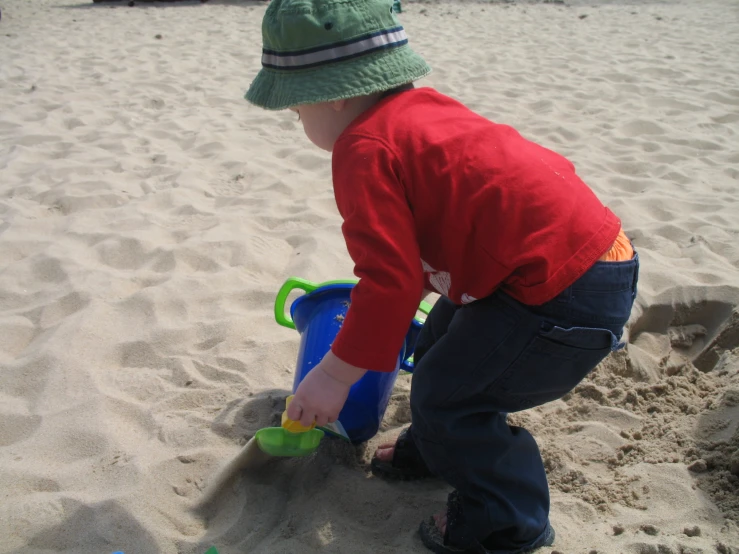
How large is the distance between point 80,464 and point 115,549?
1.03 feet

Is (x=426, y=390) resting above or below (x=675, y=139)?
above

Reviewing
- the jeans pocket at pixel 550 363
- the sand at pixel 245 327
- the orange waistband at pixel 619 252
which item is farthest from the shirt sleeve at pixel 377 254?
the sand at pixel 245 327

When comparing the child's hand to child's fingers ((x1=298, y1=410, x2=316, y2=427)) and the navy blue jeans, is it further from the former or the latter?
the navy blue jeans

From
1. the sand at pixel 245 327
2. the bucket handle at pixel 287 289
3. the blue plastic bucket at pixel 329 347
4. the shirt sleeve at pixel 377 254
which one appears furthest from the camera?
the bucket handle at pixel 287 289

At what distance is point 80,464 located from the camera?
1.73m

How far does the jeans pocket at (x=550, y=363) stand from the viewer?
4.33ft

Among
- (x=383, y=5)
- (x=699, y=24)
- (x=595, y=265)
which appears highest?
(x=383, y=5)

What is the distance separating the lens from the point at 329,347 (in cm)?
174

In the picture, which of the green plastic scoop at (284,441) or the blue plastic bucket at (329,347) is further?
the blue plastic bucket at (329,347)

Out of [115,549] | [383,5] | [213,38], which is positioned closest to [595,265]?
[383,5]

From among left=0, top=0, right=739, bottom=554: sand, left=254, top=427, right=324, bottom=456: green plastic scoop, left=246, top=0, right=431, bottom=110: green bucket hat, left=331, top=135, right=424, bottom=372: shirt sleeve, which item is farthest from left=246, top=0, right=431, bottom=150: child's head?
left=0, top=0, right=739, bottom=554: sand

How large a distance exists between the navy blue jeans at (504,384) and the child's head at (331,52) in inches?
18.7

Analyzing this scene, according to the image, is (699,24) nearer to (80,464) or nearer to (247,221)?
(247,221)

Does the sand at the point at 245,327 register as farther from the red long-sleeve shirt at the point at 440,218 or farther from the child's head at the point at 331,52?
the child's head at the point at 331,52
